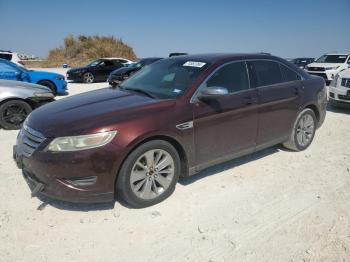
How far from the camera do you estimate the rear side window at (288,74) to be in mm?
5007

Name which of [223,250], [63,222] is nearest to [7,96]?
[63,222]

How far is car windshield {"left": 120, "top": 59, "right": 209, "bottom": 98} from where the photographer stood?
3992 mm

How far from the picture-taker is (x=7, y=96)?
6.86m

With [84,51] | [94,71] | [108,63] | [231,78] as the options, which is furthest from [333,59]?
[84,51]

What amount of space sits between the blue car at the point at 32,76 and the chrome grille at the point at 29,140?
706cm

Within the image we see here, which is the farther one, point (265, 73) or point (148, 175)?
point (265, 73)

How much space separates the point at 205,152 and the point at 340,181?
74.5 inches

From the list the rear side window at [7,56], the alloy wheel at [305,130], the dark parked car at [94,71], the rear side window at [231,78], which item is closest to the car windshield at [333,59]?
the dark parked car at [94,71]

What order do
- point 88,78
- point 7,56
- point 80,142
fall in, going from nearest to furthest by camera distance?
point 80,142, point 7,56, point 88,78

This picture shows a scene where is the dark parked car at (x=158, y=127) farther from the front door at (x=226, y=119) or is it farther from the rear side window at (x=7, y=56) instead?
the rear side window at (x=7, y=56)

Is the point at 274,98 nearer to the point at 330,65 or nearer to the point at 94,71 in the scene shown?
the point at 330,65

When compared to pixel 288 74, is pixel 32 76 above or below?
below

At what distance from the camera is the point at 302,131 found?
5371mm

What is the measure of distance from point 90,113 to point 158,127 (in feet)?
2.51
